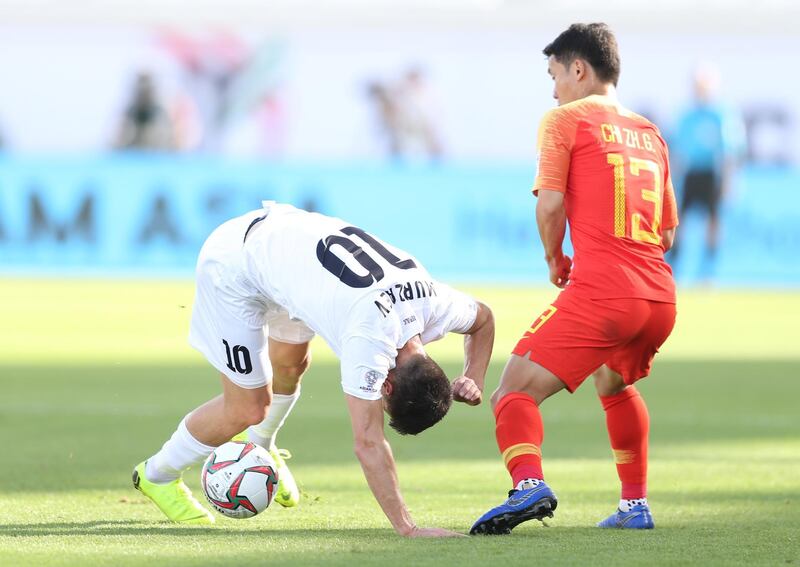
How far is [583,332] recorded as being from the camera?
19.9ft

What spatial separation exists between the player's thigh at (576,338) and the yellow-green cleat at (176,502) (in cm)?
157

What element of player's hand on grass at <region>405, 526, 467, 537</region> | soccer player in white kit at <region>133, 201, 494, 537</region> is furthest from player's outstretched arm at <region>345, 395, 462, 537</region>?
player's hand on grass at <region>405, 526, 467, 537</region>

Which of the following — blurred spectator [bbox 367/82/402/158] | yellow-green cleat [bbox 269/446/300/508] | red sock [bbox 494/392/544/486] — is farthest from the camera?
blurred spectator [bbox 367/82/402/158]

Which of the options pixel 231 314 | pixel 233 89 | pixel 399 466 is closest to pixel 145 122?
pixel 233 89

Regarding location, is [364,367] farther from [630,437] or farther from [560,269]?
[630,437]

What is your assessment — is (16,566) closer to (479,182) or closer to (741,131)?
(479,182)

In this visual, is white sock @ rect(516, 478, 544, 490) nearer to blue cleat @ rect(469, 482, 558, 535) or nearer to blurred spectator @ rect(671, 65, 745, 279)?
blue cleat @ rect(469, 482, 558, 535)

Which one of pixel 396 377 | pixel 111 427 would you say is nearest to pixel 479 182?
pixel 111 427

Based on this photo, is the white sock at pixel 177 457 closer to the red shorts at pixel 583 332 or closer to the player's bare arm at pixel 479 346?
the player's bare arm at pixel 479 346

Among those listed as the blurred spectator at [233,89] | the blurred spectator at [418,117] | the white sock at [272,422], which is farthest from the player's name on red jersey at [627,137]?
the blurred spectator at [233,89]

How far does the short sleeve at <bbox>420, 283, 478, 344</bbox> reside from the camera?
19.9 ft

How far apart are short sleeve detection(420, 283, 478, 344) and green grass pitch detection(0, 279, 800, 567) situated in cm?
83

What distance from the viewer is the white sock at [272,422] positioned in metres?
7.24

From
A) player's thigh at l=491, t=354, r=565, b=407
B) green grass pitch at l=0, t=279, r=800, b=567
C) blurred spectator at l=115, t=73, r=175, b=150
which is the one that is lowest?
blurred spectator at l=115, t=73, r=175, b=150
